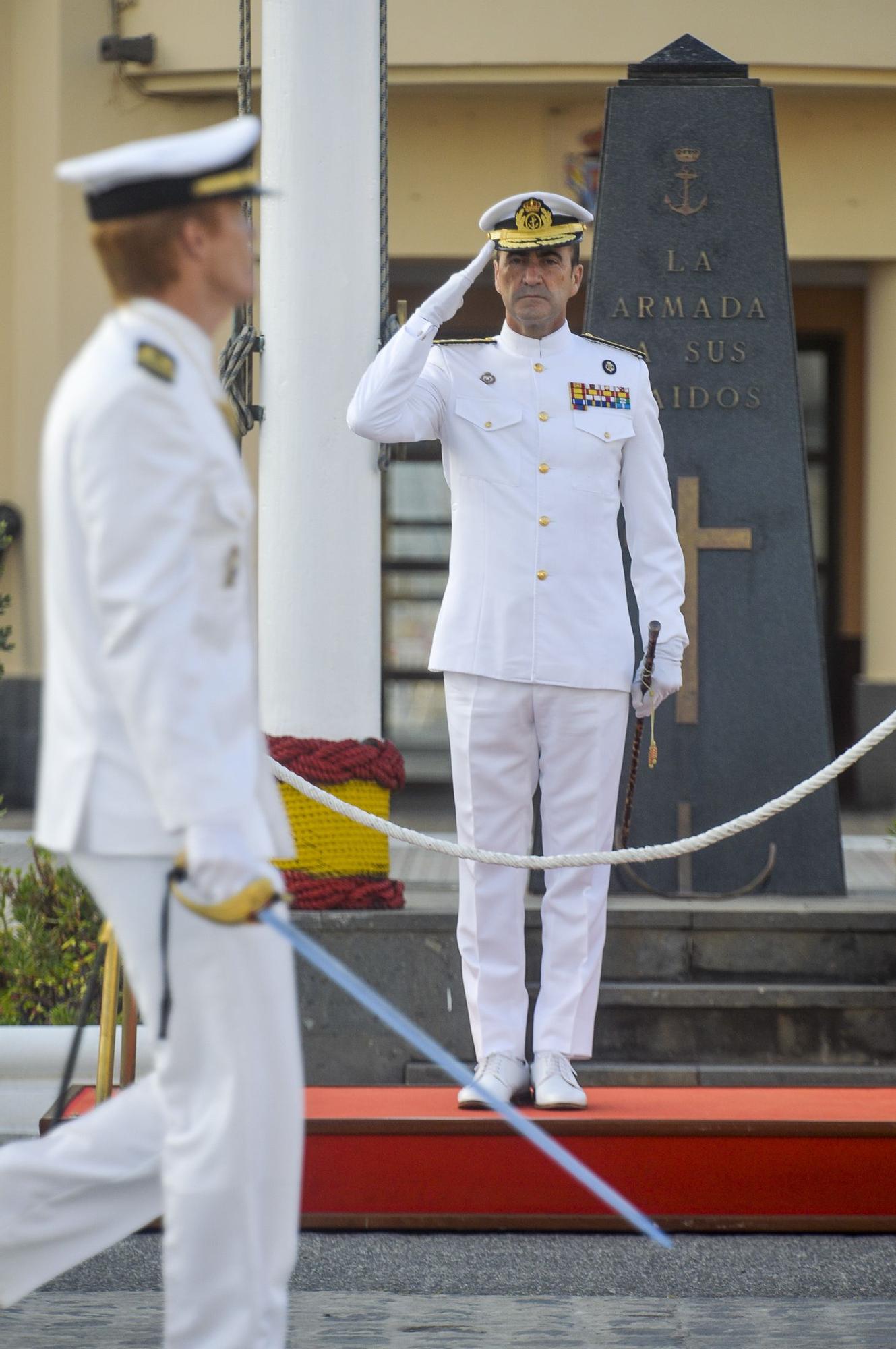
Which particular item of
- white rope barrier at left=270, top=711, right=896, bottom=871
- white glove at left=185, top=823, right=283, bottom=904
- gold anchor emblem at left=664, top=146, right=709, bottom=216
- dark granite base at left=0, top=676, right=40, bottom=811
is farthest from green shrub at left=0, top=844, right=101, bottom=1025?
dark granite base at left=0, top=676, right=40, bottom=811

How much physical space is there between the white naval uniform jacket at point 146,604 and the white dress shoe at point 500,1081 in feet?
5.63

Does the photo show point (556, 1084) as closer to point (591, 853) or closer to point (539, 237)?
point (591, 853)

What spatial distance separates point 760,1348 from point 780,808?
145 centimetres

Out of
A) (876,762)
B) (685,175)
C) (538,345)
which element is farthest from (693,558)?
(876,762)

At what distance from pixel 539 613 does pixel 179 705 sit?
6.42 ft

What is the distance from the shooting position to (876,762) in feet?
34.3

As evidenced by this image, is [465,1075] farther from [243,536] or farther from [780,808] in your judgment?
[780,808]

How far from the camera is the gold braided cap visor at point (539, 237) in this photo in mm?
4273

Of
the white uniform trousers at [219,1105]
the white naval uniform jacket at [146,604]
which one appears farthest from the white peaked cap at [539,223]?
the white uniform trousers at [219,1105]

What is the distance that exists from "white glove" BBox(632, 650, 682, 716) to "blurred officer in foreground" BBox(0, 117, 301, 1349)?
1879 millimetres

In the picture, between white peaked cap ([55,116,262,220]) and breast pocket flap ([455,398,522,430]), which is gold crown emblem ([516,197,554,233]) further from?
white peaked cap ([55,116,262,220])

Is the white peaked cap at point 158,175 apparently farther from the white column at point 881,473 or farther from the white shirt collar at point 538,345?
the white column at point 881,473

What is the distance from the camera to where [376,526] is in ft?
16.3

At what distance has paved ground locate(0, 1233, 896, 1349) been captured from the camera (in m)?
3.39
